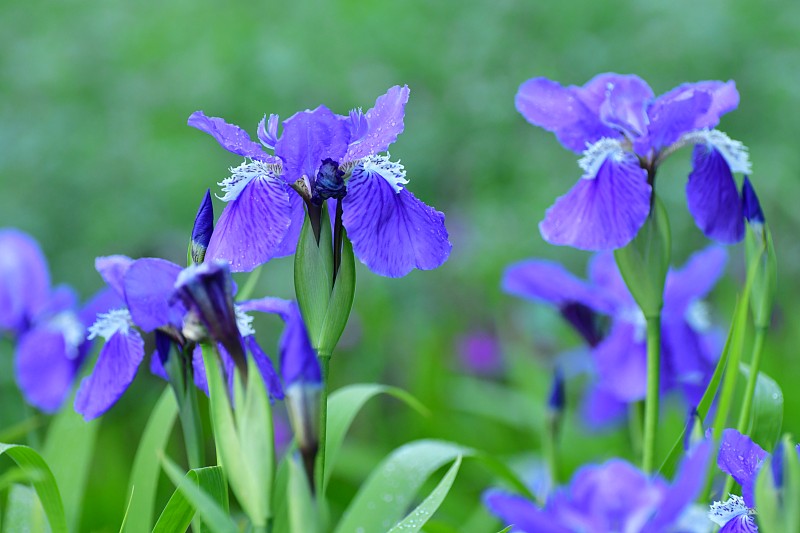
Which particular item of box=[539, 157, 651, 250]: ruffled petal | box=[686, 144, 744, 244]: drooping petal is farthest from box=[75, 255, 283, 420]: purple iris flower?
box=[686, 144, 744, 244]: drooping petal

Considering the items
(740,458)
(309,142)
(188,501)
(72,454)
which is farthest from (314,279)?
(72,454)

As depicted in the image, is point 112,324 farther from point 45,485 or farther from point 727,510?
point 727,510

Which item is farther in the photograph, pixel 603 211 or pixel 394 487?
pixel 394 487

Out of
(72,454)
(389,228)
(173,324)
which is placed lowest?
(72,454)

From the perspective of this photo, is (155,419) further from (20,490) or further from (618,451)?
(618,451)

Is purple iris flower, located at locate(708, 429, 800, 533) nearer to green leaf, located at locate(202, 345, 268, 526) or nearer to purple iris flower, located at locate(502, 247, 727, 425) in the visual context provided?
green leaf, located at locate(202, 345, 268, 526)

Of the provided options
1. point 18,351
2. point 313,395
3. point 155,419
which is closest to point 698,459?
point 313,395
